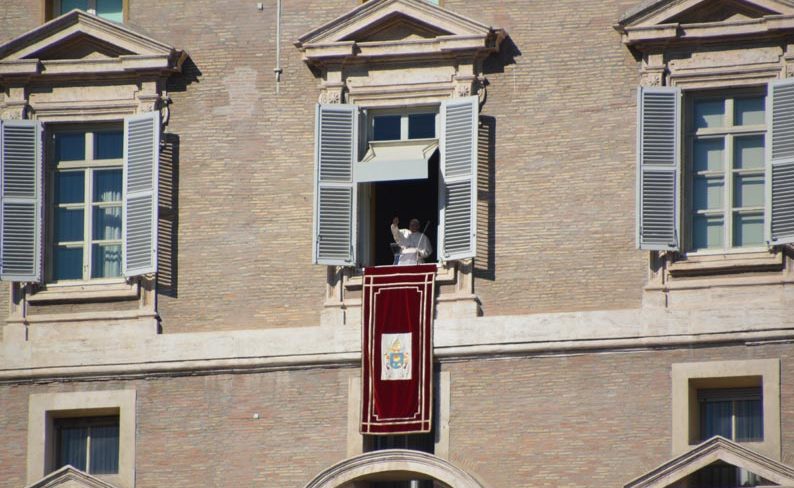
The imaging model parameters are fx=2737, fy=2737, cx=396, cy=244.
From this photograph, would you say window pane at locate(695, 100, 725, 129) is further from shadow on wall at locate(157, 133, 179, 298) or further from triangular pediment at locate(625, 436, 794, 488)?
shadow on wall at locate(157, 133, 179, 298)

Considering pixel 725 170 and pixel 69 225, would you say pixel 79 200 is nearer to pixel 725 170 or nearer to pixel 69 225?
pixel 69 225

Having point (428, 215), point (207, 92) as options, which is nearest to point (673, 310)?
point (428, 215)

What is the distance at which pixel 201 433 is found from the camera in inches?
1388

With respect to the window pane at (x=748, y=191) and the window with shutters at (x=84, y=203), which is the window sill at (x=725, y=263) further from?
the window with shutters at (x=84, y=203)

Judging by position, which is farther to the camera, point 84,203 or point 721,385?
point 84,203

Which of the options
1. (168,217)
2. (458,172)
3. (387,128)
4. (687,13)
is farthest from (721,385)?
(168,217)

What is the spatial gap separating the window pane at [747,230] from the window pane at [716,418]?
2020mm

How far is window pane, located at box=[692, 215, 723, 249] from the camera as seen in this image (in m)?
34.4

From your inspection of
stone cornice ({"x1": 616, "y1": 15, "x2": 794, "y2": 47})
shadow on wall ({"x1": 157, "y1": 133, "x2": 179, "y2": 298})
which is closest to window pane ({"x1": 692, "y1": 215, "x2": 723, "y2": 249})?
stone cornice ({"x1": 616, "y1": 15, "x2": 794, "y2": 47})

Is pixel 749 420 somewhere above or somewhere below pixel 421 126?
below

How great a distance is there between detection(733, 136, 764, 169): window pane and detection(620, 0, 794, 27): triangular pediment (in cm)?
151

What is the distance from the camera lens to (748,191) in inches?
1357

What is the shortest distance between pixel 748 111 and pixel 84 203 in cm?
888

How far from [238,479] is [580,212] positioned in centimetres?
552
